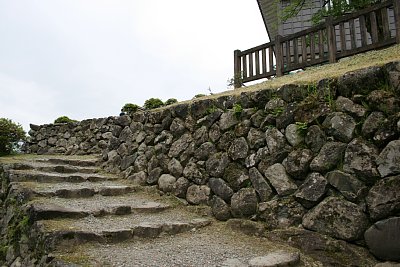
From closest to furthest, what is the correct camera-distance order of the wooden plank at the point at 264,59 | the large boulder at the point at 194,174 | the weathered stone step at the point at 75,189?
the weathered stone step at the point at 75,189, the large boulder at the point at 194,174, the wooden plank at the point at 264,59

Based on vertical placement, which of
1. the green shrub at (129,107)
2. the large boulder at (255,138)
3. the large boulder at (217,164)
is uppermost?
the green shrub at (129,107)

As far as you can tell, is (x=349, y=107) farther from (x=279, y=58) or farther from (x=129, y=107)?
(x=129, y=107)

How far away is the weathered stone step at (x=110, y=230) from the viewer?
9.87ft

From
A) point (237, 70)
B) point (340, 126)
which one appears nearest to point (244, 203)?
Result: point (340, 126)

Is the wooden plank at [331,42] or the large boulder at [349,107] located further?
the wooden plank at [331,42]

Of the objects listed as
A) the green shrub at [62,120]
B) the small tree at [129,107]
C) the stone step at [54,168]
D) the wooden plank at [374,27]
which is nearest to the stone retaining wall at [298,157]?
the stone step at [54,168]

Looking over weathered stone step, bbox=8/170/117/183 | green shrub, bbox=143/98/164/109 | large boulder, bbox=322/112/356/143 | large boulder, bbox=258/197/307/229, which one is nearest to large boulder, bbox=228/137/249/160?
large boulder, bbox=258/197/307/229

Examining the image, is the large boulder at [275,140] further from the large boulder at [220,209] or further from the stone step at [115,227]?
the stone step at [115,227]

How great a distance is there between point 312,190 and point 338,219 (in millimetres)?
365

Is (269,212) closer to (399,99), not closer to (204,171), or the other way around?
(204,171)

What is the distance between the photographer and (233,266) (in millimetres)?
2783

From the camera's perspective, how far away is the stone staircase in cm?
289

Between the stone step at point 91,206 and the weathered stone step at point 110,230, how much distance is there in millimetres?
134

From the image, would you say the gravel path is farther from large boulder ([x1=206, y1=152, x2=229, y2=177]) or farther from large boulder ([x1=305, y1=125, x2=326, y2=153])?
large boulder ([x1=305, y1=125, x2=326, y2=153])
